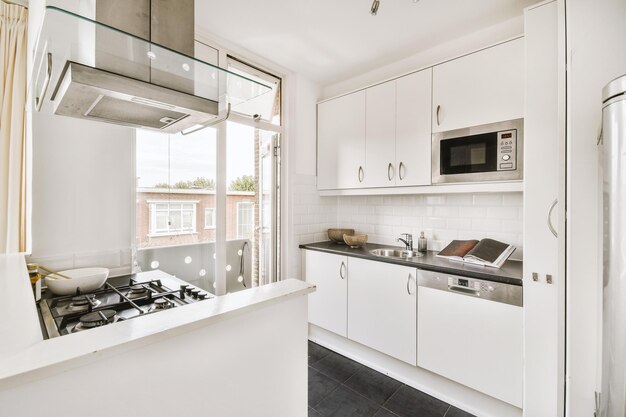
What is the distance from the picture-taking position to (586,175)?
127cm

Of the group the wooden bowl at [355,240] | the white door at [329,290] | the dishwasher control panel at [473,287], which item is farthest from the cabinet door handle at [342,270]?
the dishwasher control panel at [473,287]

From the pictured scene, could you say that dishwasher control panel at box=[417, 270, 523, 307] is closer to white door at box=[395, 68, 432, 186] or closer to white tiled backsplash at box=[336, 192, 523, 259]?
white tiled backsplash at box=[336, 192, 523, 259]

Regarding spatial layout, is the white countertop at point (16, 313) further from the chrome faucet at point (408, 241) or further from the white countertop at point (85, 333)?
the chrome faucet at point (408, 241)

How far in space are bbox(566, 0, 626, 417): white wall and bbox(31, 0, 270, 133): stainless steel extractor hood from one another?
1429 mm

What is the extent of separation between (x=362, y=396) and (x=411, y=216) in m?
1.58

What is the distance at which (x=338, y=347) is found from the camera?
272 centimetres

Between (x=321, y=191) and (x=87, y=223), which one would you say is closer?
(x=87, y=223)

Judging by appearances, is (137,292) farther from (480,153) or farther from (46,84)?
(480,153)

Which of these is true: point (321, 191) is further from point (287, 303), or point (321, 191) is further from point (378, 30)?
point (287, 303)

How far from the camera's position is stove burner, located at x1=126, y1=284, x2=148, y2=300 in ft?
4.37

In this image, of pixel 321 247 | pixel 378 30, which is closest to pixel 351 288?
pixel 321 247

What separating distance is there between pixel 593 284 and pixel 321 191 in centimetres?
225

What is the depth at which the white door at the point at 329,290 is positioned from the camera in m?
2.59

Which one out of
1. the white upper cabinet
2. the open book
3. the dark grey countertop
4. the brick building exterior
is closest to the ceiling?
the white upper cabinet
